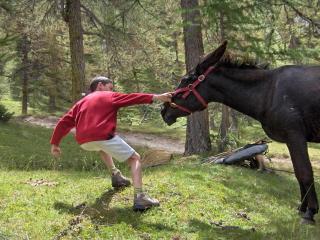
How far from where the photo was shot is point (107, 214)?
717 centimetres

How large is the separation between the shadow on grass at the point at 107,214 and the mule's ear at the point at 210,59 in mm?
2539

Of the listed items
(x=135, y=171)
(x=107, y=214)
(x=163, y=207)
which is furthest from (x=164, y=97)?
(x=107, y=214)

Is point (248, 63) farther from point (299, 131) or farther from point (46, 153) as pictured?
point (46, 153)

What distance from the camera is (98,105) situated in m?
7.23

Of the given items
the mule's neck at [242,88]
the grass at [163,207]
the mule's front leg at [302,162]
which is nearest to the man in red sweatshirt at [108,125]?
the grass at [163,207]

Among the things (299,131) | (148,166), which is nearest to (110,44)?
(148,166)

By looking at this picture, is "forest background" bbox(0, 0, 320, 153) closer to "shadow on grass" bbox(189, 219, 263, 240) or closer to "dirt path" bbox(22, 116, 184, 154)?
"shadow on grass" bbox(189, 219, 263, 240)

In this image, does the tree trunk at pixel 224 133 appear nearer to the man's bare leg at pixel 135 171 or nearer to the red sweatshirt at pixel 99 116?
the man's bare leg at pixel 135 171

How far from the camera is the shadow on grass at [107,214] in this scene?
674 centimetres

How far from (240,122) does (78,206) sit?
27389 millimetres

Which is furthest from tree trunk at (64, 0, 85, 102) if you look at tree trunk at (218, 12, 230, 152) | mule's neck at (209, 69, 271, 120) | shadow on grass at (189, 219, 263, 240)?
shadow on grass at (189, 219, 263, 240)

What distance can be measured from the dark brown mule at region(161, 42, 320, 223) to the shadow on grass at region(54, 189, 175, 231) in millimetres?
1740

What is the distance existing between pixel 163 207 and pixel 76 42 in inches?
450

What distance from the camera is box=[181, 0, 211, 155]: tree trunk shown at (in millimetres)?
14977
